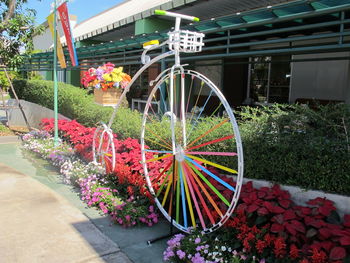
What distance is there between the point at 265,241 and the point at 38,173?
4.28m

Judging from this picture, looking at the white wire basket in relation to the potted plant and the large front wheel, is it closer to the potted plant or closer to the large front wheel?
the large front wheel

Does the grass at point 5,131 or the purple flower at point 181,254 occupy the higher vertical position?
the grass at point 5,131

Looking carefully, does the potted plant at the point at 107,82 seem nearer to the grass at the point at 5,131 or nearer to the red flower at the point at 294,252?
the red flower at the point at 294,252

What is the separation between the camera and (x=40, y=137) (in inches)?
299

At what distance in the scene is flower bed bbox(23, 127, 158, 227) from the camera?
3.45 meters

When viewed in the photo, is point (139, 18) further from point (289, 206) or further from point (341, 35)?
point (289, 206)

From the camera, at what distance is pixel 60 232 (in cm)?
322

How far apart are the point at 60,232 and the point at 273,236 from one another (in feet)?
6.81

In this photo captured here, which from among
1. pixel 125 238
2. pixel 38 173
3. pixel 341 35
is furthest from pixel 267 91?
pixel 125 238

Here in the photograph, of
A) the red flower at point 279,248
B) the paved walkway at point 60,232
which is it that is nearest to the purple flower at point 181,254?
the paved walkway at point 60,232

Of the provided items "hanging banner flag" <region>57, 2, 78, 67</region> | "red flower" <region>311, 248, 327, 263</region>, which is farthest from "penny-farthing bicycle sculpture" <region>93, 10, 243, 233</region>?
"hanging banner flag" <region>57, 2, 78, 67</region>

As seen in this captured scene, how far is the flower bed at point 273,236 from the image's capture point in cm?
215

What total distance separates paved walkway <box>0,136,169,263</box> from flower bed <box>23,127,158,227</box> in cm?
10

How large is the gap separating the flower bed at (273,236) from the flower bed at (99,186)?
0.74 m
